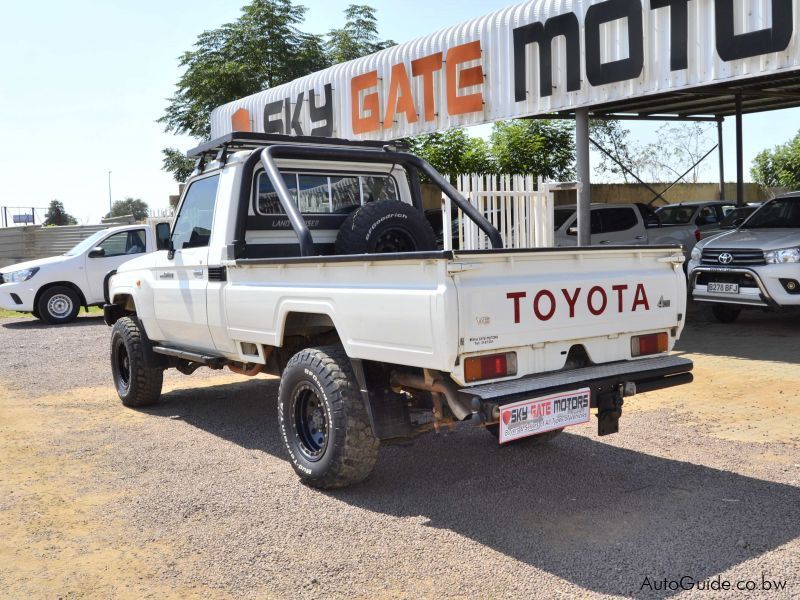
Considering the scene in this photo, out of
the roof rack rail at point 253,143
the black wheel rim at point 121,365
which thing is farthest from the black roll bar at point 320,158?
the black wheel rim at point 121,365

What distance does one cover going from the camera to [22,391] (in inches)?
344

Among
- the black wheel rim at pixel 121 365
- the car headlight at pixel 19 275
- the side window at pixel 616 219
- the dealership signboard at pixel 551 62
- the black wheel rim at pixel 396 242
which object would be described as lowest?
the black wheel rim at pixel 121 365

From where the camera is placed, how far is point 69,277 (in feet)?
50.8

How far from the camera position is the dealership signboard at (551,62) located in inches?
378

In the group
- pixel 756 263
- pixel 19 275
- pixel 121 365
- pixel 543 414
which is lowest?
pixel 121 365

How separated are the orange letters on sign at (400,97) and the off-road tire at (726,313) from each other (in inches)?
229

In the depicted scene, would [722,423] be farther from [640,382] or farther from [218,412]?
[218,412]

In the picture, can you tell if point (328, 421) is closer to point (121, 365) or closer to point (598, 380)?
point (598, 380)

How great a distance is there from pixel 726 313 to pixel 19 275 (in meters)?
12.3

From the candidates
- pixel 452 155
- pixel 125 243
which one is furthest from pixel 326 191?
pixel 452 155

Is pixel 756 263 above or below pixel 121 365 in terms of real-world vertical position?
above

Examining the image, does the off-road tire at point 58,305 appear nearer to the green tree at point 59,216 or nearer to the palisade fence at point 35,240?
the palisade fence at point 35,240

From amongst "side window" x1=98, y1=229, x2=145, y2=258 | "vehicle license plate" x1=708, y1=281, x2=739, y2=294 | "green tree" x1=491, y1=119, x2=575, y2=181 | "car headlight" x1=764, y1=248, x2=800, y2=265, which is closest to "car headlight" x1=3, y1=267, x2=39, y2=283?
"side window" x1=98, y1=229, x2=145, y2=258

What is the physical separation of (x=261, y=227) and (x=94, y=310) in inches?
507
